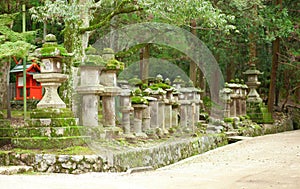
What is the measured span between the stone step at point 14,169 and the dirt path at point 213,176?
0.65m

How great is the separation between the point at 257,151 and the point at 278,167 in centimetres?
345

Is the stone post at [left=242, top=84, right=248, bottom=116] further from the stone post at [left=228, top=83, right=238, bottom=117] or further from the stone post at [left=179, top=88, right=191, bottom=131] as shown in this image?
the stone post at [left=179, top=88, right=191, bottom=131]

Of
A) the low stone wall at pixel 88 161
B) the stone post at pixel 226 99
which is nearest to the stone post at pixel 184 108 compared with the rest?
the stone post at pixel 226 99

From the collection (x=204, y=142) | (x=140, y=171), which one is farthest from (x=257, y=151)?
(x=140, y=171)

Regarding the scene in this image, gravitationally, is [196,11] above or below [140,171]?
above

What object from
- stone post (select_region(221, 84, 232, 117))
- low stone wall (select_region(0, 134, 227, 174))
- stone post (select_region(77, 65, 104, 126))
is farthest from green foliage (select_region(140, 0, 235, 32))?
stone post (select_region(221, 84, 232, 117))

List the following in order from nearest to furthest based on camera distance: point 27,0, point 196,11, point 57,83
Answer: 1. point 57,83
2. point 196,11
3. point 27,0

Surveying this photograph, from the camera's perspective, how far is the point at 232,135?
17.8 meters

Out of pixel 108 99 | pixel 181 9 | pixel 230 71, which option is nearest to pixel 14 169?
pixel 108 99

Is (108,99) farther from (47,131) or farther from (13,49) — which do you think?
(13,49)

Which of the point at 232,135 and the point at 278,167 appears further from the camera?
the point at 232,135

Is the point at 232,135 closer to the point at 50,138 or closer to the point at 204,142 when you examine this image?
the point at 204,142

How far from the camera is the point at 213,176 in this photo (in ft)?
27.1

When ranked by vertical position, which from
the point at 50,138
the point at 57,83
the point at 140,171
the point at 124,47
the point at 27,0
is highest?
the point at 27,0
